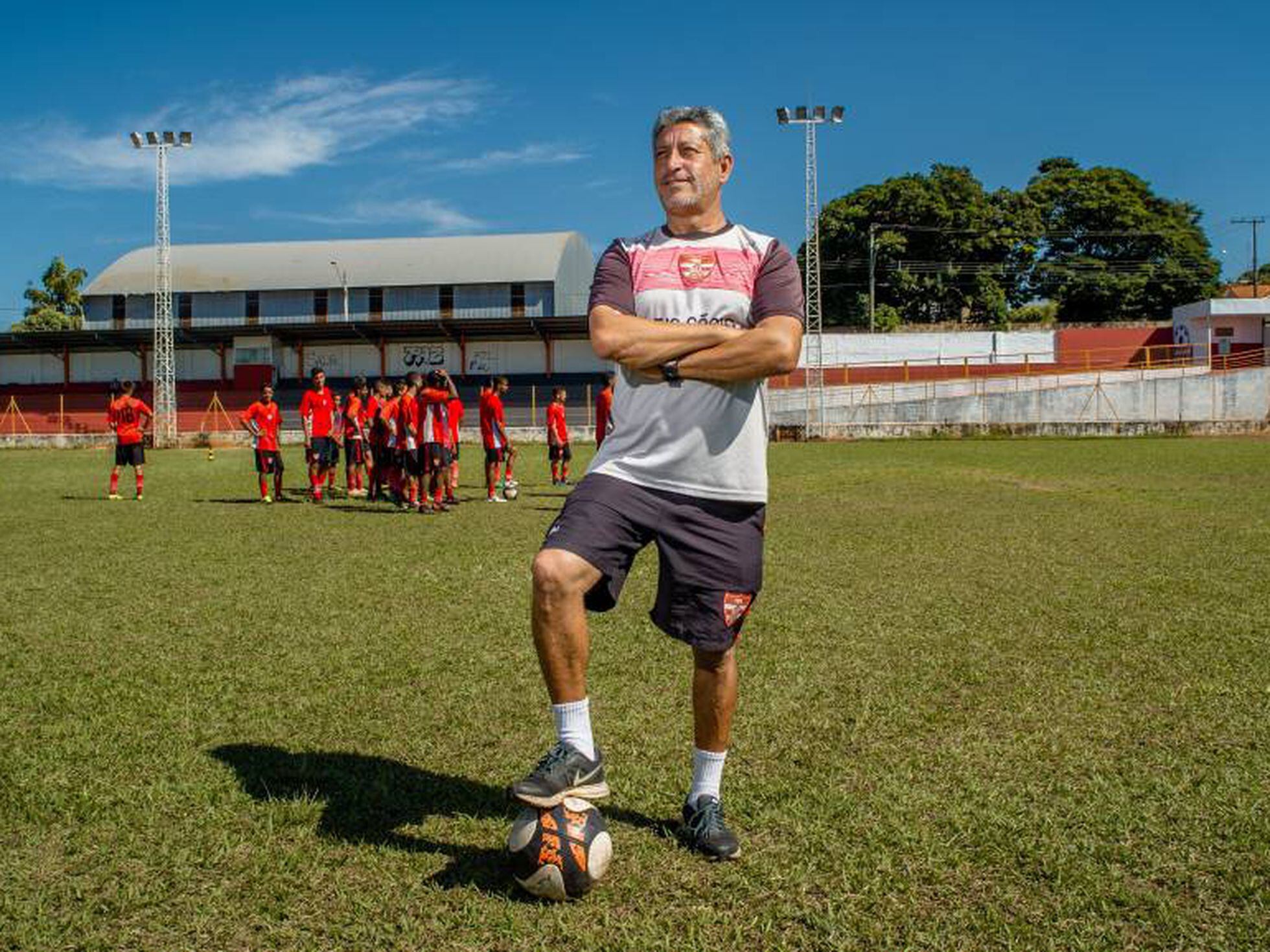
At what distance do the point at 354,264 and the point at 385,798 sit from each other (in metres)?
61.1

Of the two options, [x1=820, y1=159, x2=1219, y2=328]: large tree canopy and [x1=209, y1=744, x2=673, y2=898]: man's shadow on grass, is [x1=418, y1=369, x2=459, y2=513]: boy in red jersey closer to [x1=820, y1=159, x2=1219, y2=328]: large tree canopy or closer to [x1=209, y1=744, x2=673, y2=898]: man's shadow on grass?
[x1=209, y1=744, x2=673, y2=898]: man's shadow on grass

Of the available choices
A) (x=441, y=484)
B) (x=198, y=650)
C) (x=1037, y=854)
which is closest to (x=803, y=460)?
(x=441, y=484)

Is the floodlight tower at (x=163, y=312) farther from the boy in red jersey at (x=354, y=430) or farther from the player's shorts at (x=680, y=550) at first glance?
the player's shorts at (x=680, y=550)

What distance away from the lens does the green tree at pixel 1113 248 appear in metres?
67.1

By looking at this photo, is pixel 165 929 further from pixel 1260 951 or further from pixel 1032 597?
pixel 1032 597

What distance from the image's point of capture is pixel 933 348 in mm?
57938

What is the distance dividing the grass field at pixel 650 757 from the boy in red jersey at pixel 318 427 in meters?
7.62

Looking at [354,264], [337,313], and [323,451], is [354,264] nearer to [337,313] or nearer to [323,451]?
[337,313]

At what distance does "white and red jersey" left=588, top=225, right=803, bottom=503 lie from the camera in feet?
11.1

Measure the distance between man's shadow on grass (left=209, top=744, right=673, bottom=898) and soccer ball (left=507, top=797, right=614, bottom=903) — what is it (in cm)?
13

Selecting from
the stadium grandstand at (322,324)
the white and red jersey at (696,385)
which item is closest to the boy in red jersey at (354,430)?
the white and red jersey at (696,385)

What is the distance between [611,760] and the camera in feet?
13.9

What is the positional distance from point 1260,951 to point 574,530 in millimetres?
2104

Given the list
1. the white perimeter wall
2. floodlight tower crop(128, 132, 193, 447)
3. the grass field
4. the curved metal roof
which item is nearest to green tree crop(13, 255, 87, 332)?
the curved metal roof
